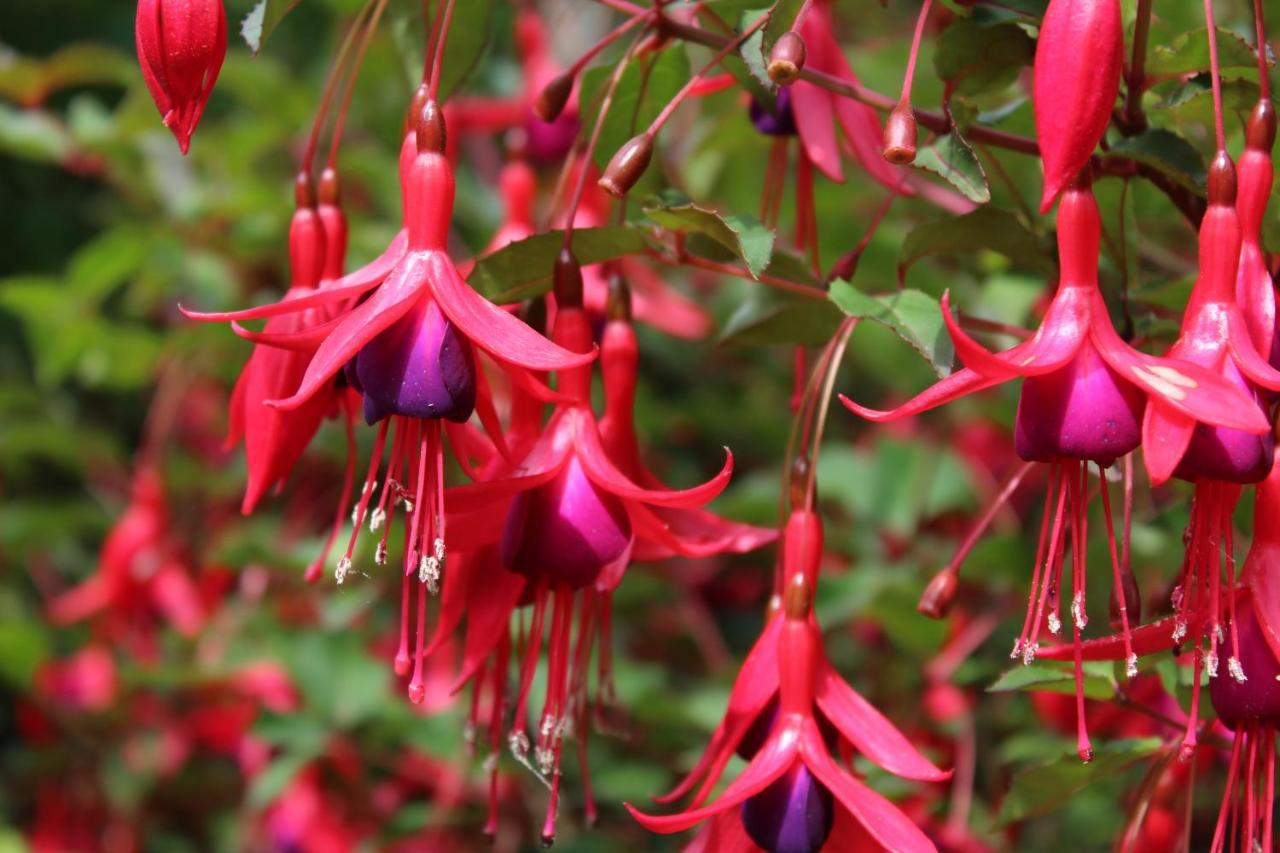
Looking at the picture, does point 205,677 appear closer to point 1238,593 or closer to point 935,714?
point 935,714

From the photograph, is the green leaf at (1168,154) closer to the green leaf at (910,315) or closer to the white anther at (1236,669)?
the green leaf at (910,315)

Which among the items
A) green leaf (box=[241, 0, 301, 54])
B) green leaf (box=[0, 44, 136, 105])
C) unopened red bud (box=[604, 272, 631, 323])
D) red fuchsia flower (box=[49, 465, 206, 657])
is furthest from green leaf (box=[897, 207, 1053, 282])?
red fuchsia flower (box=[49, 465, 206, 657])

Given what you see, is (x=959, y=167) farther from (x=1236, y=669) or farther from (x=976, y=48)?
(x=1236, y=669)

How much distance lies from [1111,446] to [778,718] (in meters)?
0.25

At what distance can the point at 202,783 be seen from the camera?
2.03 m

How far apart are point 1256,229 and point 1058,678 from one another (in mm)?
271

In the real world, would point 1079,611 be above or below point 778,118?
below

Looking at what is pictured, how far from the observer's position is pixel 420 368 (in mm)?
643

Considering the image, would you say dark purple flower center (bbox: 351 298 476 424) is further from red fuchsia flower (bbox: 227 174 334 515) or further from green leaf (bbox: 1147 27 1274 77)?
green leaf (bbox: 1147 27 1274 77)

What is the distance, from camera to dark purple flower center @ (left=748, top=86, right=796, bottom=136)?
0.90 meters

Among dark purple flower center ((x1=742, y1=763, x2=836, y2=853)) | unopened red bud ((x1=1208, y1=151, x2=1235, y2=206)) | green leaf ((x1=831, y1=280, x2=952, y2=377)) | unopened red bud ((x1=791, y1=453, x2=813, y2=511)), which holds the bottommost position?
dark purple flower center ((x1=742, y1=763, x2=836, y2=853))

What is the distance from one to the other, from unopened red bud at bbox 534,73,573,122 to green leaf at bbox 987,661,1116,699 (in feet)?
1.34

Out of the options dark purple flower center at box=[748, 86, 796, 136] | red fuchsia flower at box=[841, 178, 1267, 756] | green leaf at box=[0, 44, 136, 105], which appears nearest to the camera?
red fuchsia flower at box=[841, 178, 1267, 756]

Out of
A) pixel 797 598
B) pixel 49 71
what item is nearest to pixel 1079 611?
pixel 797 598
